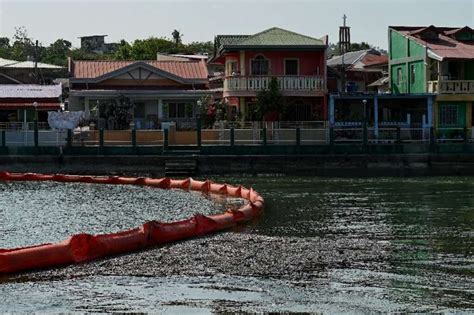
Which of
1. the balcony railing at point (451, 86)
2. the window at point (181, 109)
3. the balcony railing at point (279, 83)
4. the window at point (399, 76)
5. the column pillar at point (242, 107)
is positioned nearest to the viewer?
the balcony railing at point (451, 86)

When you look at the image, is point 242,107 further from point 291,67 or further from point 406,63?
point 406,63

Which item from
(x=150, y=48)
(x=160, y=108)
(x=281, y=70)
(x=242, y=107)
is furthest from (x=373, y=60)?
(x=150, y=48)

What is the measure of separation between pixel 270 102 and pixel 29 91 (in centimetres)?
1621

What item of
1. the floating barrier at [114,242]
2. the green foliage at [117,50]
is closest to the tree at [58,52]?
the green foliage at [117,50]

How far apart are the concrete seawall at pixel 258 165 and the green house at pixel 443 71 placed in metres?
4.47

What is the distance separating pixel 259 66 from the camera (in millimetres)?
52188

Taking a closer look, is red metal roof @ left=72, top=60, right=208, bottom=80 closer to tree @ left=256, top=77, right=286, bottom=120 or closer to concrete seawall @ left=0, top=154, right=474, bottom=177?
tree @ left=256, top=77, right=286, bottom=120

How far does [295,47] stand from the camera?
169 ft

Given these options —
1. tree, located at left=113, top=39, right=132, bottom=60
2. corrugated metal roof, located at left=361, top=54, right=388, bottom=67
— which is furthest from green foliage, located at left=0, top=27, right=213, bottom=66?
corrugated metal roof, located at left=361, top=54, right=388, bottom=67

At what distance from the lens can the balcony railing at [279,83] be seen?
5066cm

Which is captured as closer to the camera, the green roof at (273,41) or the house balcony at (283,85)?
the house balcony at (283,85)

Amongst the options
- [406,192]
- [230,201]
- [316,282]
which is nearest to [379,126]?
[406,192]

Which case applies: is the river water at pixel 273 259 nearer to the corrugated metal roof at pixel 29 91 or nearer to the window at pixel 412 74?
the window at pixel 412 74

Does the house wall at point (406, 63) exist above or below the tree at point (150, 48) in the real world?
below
